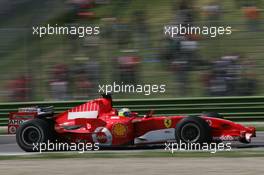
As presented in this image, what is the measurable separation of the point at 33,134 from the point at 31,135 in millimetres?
45

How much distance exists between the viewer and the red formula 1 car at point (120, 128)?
400 inches

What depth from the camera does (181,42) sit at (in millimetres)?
15773

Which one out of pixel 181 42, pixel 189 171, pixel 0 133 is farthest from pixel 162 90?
pixel 189 171

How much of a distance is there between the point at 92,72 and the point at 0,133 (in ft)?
9.29

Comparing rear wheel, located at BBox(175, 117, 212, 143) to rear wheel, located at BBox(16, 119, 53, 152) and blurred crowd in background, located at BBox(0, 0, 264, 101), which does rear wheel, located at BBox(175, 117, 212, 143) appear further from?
blurred crowd in background, located at BBox(0, 0, 264, 101)

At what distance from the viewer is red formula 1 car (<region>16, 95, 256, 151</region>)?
1016 centimetres

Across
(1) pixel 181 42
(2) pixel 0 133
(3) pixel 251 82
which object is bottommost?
(2) pixel 0 133

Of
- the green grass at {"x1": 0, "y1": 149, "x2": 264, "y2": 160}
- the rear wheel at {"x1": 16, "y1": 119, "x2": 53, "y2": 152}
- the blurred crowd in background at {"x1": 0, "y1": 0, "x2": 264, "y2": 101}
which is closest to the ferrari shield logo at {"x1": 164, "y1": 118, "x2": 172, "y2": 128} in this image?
the green grass at {"x1": 0, "y1": 149, "x2": 264, "y2": 160}

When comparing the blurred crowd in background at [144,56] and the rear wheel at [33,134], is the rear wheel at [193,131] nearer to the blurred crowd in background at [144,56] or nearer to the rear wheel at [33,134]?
the rear wheel at [33,134]

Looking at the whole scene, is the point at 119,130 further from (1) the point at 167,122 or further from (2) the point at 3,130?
(2) the point at 3,130

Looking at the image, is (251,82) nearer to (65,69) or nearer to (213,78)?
(213,78)

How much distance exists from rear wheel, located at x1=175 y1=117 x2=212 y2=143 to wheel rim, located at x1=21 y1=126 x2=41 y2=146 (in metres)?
2.46

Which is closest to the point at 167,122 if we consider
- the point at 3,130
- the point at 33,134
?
the point at 33,134

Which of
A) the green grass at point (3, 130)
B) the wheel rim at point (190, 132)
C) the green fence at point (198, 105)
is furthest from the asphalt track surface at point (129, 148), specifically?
the green fence at point (198, 105)
